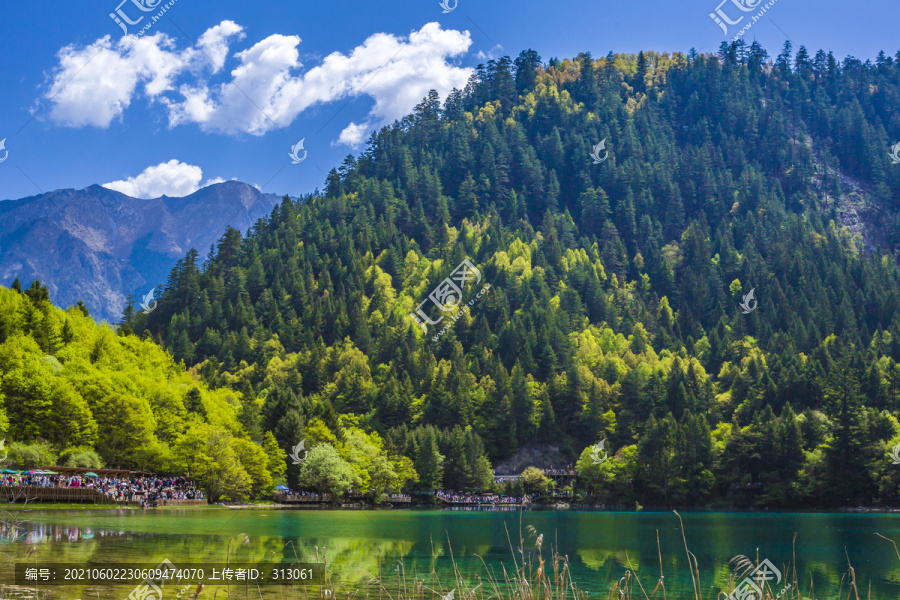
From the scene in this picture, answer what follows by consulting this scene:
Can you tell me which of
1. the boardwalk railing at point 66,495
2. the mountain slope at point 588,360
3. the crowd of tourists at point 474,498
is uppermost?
the mountain slope at point 588,360

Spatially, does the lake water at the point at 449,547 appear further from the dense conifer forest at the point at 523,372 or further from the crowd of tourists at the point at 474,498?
the crowd of tourists at the point at 474,498

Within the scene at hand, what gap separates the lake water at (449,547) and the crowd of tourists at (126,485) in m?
4.18

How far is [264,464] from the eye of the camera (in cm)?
9181

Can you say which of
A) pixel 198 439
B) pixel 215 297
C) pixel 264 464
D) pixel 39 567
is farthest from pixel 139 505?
pixel 215 297

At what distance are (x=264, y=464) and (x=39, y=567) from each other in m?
68.5

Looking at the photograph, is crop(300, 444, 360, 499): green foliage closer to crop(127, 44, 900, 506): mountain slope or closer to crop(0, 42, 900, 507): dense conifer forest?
crop(0, 42, 900, 507): dense conifer forest

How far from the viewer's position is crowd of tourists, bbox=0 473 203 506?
5728cm

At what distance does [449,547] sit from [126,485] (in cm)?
5067

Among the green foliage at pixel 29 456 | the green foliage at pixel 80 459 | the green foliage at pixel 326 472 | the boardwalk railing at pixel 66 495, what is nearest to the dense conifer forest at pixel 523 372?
the green foliage at pixel 326 472

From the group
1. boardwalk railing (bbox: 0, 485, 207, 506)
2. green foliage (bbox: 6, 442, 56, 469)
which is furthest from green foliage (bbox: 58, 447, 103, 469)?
boardwalk railing (bbox: 0, 485, 207, 506)

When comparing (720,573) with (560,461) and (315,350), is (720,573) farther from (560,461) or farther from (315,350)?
(315,350)

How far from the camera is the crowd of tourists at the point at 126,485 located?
57.3m


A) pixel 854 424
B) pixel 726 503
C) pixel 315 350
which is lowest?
pixel 726 503

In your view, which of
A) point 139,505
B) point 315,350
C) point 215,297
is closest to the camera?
point 139,505
